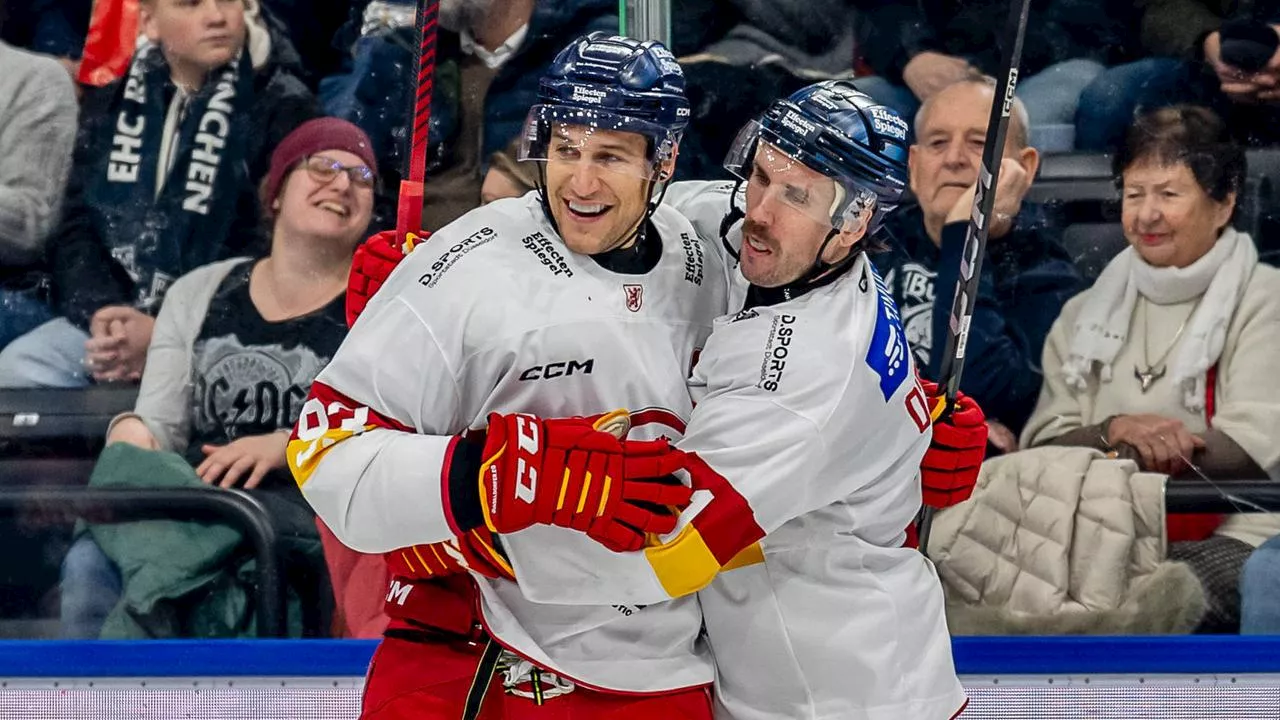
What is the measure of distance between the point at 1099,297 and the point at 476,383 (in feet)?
5.85

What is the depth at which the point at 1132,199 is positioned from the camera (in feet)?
9.86

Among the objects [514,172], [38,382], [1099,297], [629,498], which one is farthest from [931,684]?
[38,382]

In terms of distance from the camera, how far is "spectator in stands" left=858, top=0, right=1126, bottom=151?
307cm

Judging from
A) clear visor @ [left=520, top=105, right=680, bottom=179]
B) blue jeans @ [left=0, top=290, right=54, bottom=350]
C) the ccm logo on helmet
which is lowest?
blue jeans @ [left=0, top=290, right=54, bottom=350]

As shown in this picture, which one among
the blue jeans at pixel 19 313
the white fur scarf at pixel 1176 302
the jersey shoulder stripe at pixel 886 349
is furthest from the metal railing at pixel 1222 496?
the blue jeans at pixel 19 313

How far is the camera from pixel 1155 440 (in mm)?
2867

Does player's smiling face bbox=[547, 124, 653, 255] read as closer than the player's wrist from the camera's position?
No

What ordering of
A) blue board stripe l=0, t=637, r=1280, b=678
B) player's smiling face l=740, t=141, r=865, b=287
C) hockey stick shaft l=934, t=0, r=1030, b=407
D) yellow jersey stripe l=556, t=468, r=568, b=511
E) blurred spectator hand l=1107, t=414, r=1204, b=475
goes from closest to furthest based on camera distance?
yellow jersey stripe l=556, t=468, r=568, b=511, player's smiling face l=740, t=141, r=865, b=287, hockey stick shaft l=934, t=0, r=1030, b=407, blue board stripe l=0, t=637, r=1280, b=678, blurred spectator hand l=1107, t=414, r=1204, b=475

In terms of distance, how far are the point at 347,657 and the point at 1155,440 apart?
1.70 metres

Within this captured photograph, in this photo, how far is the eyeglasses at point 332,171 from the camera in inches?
123

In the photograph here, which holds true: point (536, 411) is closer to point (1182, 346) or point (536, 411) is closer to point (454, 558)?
point (454, 558)

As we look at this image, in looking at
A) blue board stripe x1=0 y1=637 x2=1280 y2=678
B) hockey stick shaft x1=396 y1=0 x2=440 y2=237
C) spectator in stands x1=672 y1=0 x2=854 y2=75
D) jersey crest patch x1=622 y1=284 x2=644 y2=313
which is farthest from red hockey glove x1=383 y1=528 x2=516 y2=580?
spectator in stands x1=672 y1=0 x2=854 y2=75

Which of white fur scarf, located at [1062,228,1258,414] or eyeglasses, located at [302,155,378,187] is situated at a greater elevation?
eyeglasses, located at [302,155,378,187]

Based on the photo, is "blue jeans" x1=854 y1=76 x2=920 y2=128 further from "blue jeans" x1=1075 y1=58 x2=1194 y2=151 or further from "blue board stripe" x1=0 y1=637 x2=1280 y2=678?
"blue board stripe" x1=0 y1=637 x2=1280 y2=678
